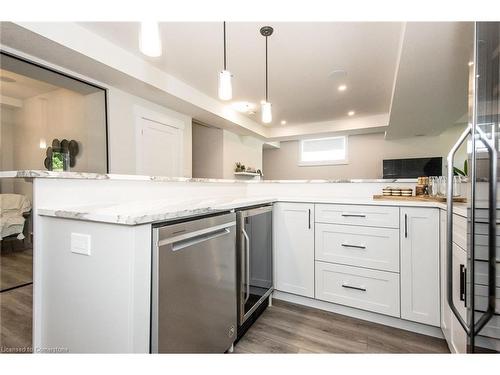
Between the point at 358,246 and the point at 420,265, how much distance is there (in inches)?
15.5

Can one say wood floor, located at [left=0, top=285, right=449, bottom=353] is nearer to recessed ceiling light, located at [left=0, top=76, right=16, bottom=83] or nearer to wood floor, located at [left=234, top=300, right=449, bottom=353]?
wood floor, located at [left=234, top=300, right=449, bottom=353]

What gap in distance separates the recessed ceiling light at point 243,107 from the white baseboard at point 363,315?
3166 mm

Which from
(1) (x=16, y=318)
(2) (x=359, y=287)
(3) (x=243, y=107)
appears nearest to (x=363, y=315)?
(2) (x=359, y=287)

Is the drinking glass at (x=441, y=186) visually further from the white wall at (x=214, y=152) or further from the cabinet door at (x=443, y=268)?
the white wall at (x=214, y=152)

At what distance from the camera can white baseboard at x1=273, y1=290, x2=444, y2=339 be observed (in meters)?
1.61

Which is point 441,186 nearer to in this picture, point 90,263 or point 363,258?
point 363,258

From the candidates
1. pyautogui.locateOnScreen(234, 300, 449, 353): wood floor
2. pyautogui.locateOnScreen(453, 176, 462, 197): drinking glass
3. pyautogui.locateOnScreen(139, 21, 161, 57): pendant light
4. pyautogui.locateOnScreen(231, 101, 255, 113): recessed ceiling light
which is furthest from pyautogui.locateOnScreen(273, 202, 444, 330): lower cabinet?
pyautogui.locateOnScreen(231, 101, 255, 113): recessed ceiling light

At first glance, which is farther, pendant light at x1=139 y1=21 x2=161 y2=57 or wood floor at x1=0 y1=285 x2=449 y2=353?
wood floor at x1=0 y1=285 x2=449 y2=353

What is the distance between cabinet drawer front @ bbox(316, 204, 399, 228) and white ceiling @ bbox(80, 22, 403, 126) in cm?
163

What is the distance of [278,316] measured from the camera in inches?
72.6

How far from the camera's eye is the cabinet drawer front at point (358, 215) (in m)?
1.68

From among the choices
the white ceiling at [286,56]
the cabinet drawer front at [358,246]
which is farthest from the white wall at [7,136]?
the cabinet drawer front at [358,246]

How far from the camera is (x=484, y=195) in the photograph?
0.79 metres
